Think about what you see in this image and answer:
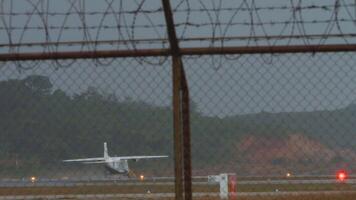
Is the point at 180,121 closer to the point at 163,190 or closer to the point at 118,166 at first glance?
the point at 163,190

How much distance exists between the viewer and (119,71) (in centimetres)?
620

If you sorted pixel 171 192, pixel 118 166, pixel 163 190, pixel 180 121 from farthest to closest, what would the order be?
1. pixel 118 166
2. pixel 163 190
3. pixel 171 192
4. pixel 180 121

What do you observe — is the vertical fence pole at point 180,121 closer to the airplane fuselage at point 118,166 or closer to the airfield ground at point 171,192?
the airfield ground at point 171,192

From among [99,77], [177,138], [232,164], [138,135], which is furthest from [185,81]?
[138,135]

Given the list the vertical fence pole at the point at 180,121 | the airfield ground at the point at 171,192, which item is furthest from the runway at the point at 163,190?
the vertical fence pole at the point at 180,121

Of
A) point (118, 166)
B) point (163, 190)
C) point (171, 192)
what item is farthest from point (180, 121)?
point (118, 166)

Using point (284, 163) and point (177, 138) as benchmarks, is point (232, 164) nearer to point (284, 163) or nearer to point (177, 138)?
point (284, 163)

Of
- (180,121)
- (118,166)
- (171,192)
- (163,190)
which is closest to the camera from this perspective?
(180,121)

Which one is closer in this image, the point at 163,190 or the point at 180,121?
the point at 180,121

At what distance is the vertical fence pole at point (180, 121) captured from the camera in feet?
18.3

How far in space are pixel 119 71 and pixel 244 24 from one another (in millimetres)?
1378

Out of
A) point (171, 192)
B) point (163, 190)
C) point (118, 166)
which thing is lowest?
point (171, 192)

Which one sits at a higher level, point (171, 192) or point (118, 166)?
point (118, 166)

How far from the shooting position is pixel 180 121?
5707 mm
